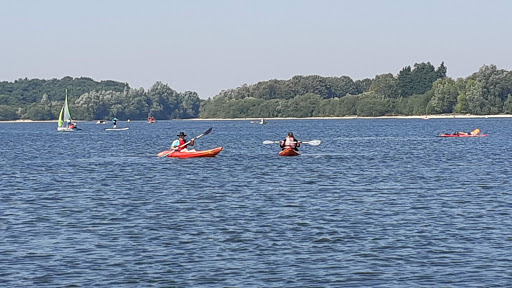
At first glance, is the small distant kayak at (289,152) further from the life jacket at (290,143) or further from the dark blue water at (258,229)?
the dark blue water at (258,229)

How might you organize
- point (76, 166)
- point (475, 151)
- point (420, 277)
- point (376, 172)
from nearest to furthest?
point (420, 277) → point (376, 172) → point (76, 166) → point (475, 151)

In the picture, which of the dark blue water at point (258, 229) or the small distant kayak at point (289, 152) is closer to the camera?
the dark blue water at point (258, 229)

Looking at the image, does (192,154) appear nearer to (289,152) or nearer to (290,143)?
(290,143)

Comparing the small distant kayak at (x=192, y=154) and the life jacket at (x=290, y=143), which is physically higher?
the life jacket at (x=290, y=143)

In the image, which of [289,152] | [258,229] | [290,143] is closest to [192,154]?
[290,143]

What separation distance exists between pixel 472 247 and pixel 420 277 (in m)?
4.40

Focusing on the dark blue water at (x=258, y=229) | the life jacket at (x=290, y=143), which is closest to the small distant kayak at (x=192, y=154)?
the life jacket at (x=290, y=143)

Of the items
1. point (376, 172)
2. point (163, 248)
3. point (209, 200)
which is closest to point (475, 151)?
point (376, 172)

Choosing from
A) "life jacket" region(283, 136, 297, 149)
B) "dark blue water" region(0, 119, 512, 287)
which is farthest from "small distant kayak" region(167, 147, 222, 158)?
"dark blue water" region(0, 119, 512, 287)

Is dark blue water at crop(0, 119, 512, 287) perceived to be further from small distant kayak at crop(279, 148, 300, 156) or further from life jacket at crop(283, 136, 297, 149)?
small distant kayak at crop(279, 148, 300, 156)

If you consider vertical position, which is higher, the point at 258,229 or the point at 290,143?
the point at 290,143

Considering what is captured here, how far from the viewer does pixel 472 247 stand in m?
27.3

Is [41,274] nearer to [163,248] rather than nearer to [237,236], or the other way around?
[163,248]

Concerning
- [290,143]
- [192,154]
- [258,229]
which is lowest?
[258,229]
